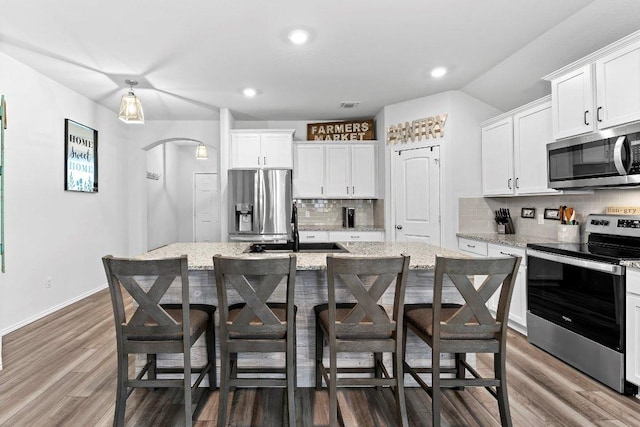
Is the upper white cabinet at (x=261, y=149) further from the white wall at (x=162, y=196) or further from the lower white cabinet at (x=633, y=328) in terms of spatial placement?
the lower white cabinet at (x=633, y=328)

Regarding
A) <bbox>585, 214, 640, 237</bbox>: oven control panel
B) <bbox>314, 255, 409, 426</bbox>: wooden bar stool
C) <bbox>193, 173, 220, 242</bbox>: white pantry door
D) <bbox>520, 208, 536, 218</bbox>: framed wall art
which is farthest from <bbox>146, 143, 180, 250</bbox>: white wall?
<bbox>585, 214, 640, 237</bbox>: oven control panel

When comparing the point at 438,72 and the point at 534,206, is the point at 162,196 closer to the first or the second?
the point at 438,72

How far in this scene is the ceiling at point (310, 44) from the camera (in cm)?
268

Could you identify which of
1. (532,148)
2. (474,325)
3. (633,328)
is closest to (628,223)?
(633,328)

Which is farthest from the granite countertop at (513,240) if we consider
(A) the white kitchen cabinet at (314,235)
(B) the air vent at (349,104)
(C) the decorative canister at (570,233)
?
(B) the air vent at (349,104)

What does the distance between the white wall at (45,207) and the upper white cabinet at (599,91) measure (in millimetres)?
4888

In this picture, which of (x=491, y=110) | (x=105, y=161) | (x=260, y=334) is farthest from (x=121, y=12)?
(x=491, y=110)

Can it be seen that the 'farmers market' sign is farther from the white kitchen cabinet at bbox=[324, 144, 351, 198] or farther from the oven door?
the oven door

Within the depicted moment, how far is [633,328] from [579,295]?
41 cm

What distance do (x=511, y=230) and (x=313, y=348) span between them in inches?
119

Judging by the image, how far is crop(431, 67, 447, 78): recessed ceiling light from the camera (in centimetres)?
388

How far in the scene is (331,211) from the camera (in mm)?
5941

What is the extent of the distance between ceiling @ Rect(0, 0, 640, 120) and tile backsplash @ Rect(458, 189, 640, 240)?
1.13m

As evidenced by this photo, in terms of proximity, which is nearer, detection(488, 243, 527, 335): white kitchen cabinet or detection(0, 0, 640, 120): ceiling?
detection(0, 0, 640, 120): ceiling
